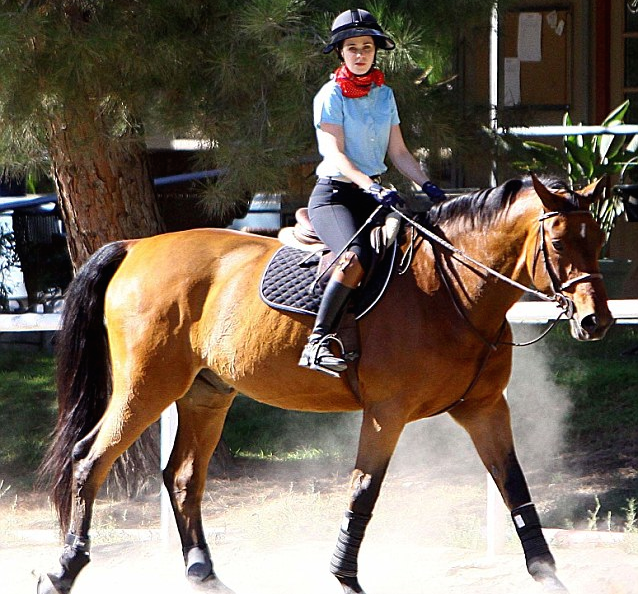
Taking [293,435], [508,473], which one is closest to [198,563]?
[508,473]

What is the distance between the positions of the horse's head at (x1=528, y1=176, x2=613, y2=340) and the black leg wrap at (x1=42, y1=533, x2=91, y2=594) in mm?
2346

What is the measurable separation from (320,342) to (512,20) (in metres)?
7.31

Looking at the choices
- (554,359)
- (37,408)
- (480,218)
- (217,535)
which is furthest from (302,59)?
(37,408)

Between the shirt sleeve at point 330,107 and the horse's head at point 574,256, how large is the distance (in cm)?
89

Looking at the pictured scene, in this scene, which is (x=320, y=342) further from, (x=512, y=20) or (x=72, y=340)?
(x=512, y=20)

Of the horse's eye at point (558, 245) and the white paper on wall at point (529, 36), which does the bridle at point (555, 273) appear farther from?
the white paper on wall at point (529, 36)

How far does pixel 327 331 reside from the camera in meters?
4.21

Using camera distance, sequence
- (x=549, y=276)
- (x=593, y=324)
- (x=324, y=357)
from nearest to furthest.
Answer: (x=593, y=324) < (x=549, y=276) < (x=324, y=357)

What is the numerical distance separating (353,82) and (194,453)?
196 cm

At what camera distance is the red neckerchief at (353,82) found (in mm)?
4270

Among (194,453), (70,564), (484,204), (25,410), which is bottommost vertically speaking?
(25,410)

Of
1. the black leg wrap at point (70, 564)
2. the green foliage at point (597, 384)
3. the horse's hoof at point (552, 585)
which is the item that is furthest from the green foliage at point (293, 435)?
the horse's hoof at point (552, 585)

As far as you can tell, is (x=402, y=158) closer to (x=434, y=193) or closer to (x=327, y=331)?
(x=434, y=193)

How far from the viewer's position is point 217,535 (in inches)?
239
